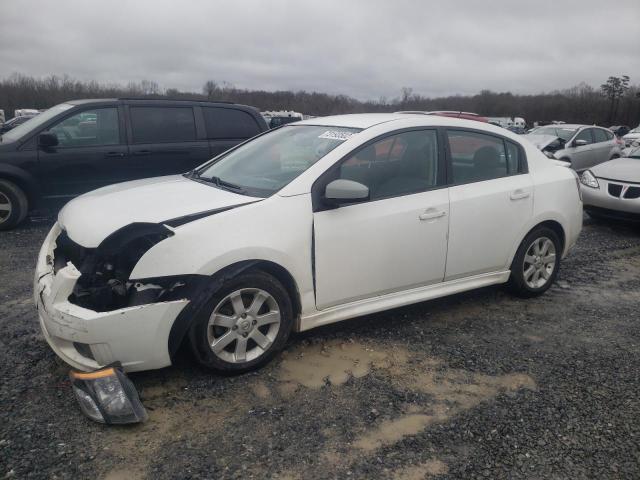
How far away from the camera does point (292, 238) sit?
3355 mm

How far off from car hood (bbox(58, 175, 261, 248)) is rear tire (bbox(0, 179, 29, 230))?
3.99 metres

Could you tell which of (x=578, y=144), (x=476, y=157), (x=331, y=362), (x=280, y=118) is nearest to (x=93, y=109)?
(x=476, y=157)

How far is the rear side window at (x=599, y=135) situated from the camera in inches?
541

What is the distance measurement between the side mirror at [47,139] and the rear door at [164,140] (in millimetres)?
959

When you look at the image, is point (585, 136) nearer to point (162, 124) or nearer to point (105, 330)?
point (162, 124)

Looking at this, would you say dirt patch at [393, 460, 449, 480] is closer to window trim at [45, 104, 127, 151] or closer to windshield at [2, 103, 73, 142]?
window trim at [45, 104, 127, 151]

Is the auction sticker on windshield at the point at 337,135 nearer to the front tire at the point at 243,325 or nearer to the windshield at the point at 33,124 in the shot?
the front tire at the point at 243,325

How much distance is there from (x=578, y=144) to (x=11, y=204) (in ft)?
40.0

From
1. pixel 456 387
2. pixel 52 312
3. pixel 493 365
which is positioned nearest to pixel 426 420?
pixel 456 387

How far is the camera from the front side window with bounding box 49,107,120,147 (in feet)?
23.7

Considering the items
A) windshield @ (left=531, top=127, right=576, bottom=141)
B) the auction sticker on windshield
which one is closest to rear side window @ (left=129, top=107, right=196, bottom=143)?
the auction sticker on windshield

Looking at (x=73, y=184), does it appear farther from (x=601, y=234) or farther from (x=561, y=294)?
(x=601, y=234)

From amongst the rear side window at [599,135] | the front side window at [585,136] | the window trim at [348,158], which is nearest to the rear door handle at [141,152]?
the window trim at [348,158]

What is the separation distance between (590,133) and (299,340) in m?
12.6
